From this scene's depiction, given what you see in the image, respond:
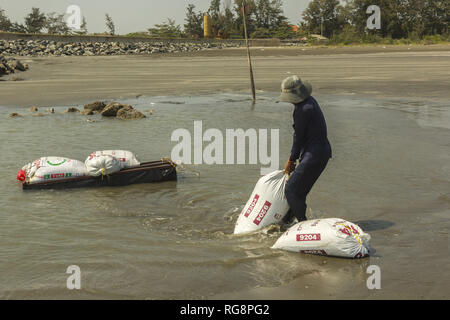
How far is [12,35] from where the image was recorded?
5509cm

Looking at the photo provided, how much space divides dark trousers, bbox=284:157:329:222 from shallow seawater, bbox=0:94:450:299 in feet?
1.34

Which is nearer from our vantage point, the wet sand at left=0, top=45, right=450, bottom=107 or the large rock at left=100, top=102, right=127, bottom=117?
the large rock at left=100, top=102, right=127, bottom=117

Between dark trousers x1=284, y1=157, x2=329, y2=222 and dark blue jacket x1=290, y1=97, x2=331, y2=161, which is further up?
dark blue jacket x1=290, y1=97, x2=331, y2=161

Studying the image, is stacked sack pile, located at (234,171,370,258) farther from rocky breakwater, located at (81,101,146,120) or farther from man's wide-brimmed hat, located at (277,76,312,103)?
rocky breakwater, located at (81,101,146,120)

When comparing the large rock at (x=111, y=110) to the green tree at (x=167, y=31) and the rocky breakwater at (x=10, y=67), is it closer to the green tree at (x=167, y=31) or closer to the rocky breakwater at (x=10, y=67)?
the rocky breakwater at (x=10, y=67)

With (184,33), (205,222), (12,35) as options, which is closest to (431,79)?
(205,222)

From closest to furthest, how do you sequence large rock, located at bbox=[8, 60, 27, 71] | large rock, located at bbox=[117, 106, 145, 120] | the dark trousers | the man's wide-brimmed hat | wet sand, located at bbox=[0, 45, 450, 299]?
wet sand, located at bbox=[0, 45, 450, 299], the man's wide-brimmed hat, the dark trousers, large rock, located at bbox=[117, 106, 145, 120], large rock, located at bbox=[8, 60, 27, 71]

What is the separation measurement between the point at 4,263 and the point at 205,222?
2.30 meters

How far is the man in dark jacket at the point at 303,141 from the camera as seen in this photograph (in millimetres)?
5184

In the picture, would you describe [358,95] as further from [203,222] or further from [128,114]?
[203,222]

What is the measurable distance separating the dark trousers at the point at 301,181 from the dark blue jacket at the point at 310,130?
7cm

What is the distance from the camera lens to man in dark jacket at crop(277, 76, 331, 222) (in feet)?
17.0

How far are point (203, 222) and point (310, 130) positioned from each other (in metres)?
1.88

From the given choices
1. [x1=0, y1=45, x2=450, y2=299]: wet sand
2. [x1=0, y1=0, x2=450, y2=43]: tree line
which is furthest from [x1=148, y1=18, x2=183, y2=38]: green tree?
[x1=0, y1=45, x2=450, y2=299]: wet sand
